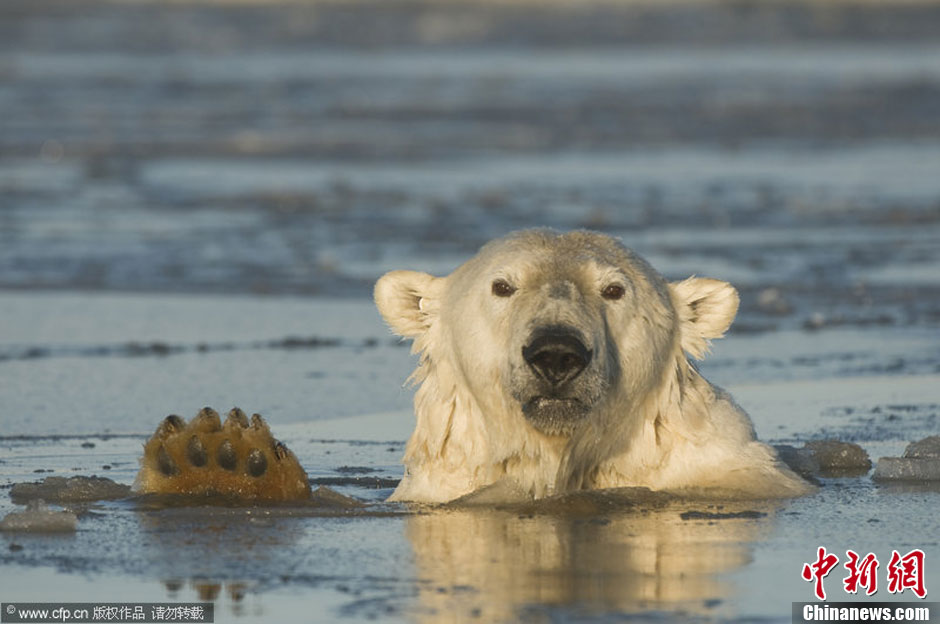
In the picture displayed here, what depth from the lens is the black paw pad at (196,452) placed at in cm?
555

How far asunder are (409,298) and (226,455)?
0.85 metres

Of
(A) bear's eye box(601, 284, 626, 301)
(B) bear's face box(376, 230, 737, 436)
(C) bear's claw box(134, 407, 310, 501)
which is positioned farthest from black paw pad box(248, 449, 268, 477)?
(A) bear's eye box(601, 284, 626, 301)

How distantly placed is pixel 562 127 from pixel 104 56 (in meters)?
18.9

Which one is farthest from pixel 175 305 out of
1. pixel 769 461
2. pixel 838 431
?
pixel 769 461

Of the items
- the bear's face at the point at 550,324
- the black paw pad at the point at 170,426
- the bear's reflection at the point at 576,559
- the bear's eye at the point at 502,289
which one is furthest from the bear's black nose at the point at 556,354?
the black paw pad at the point at 170,426

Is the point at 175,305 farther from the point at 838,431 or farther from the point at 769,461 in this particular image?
the point at 769,461

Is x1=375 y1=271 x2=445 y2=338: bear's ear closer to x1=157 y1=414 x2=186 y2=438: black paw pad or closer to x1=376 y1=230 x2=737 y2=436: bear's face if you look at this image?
x1=376 y1=230 x2=737 y2=436: bear's face

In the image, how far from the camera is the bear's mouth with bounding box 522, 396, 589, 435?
5.34m

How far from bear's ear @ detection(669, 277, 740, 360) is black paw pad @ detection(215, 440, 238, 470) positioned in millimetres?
1468

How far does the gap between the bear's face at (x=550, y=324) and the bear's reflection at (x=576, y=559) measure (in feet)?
1.08

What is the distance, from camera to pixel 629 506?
5574 millimetres

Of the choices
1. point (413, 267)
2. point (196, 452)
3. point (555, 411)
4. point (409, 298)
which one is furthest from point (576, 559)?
point (413, 267)

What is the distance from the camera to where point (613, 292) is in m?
5.60

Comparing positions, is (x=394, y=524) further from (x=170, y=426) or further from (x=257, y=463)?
(x=170, y=426)
